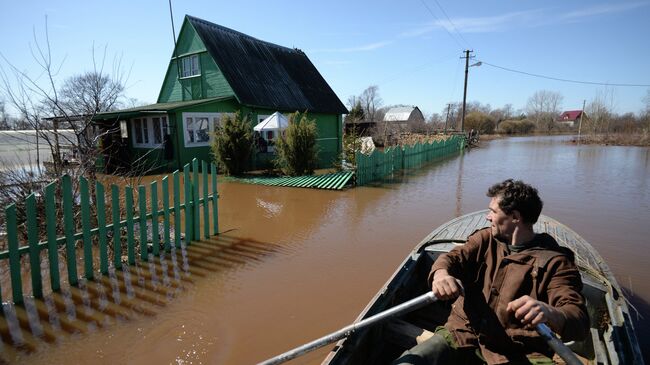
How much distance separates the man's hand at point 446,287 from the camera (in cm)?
209

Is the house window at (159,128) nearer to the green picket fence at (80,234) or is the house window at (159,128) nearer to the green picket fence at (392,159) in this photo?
the green picket fence at (392,159)

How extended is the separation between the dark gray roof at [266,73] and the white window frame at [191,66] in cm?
119

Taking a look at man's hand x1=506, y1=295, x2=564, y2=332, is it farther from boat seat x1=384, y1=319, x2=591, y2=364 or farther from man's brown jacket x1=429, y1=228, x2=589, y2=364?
boat seat x1=384, y1=319, x2=591, y2=364

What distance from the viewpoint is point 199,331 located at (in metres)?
3.54

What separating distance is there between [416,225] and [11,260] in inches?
251

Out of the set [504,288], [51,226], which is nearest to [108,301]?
[51,226]

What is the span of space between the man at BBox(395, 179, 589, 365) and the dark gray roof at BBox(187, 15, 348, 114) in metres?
14.9

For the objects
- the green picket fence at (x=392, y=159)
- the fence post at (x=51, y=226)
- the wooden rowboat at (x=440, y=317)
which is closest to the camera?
the wooden rowboat at (x=440, y=317)

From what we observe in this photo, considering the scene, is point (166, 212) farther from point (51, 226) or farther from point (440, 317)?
point (440, 317)

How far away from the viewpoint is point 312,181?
11.6 m

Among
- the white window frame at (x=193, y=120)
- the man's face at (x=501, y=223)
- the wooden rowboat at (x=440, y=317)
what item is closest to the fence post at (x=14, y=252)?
the wooden rowboat at (x=440, y=317)

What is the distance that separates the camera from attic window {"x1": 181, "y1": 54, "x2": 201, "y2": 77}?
17.8m

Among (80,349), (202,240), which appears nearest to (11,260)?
(80,349)

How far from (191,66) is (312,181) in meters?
11.0
